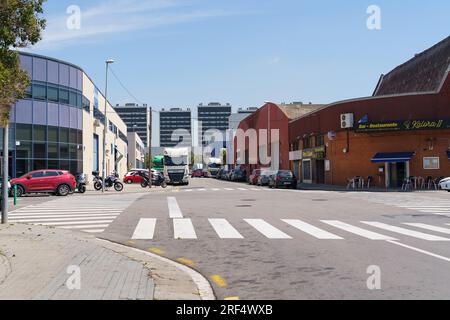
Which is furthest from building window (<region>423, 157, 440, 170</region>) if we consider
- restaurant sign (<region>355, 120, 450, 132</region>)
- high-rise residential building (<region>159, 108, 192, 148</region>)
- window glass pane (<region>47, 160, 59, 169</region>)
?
high-rise residential building (<region>159, 108, 192, 148</region>)

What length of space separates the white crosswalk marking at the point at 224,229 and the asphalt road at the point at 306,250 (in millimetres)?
26

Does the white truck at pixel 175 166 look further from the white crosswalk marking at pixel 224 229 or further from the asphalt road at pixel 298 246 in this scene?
the white crosswalk marking at pixel 224 229

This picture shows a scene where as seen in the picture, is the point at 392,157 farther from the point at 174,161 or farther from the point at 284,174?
the point at 174,161

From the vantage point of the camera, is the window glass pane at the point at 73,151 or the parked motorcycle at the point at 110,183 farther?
the window glass pane at the point at 73,151

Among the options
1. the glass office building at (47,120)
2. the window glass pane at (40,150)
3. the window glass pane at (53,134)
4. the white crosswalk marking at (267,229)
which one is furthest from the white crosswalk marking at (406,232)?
the window glass pane at (53,134)

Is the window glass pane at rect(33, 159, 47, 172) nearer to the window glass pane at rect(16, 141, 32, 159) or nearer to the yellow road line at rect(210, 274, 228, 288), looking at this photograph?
the window glass pane at rect(16, 141, 32, 159)

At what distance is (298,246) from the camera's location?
11.2 m

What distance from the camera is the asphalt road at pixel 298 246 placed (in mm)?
7430

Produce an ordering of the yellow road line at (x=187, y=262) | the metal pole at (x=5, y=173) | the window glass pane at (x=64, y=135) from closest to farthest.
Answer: the yellow road line at (x=187, y=262) → the metal pole at (x=5, y=173) → the window glass pane at (x=64, y=135)

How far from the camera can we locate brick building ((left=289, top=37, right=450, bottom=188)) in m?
39.2

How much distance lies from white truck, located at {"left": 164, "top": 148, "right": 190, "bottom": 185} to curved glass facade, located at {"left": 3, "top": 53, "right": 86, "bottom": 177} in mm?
8653

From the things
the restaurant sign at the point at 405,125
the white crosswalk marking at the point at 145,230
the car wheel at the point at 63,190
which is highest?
the restaurant sign at the point at 405,125

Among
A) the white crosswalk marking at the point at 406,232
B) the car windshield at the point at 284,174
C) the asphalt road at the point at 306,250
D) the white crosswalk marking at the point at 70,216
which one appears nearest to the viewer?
the asphalt road at the point at 306,250
